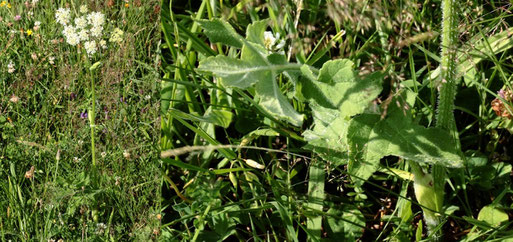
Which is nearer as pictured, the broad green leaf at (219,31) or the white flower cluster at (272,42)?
the broad green leaf at (219,31)

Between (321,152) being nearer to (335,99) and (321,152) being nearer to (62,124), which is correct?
(335,99)

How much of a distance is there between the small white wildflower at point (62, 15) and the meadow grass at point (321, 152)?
9.2 inches

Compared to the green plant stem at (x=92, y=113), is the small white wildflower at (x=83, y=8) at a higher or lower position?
higher

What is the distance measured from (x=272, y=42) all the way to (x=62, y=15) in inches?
19.0

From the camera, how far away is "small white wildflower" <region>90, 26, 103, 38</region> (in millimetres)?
1334

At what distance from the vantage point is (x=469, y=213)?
1.30 meters

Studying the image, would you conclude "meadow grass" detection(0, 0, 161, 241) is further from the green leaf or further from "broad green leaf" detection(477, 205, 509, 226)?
"broad green leaf" detection(477, 205, 509, 226)

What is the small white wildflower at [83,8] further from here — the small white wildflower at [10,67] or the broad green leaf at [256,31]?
the broad green leaf at [256,31]

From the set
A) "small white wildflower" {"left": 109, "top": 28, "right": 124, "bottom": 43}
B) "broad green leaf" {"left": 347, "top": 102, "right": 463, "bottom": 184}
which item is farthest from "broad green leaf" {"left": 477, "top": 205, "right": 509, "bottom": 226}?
"small white wildflower" {"left": 109, "top": 28, "right": 124, "bottom": 43}

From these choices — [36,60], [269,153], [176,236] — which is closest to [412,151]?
[269,153]

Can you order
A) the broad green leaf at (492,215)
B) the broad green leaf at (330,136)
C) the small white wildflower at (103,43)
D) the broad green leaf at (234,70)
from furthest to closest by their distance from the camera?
the small white wildflower at (103,43)
the broad green leaf at (492,215)
the broad green leaf at (330,136)
the broad green leaf at (234,70)

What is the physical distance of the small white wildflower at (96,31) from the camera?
133 cm

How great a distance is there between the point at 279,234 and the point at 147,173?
0.34 metres

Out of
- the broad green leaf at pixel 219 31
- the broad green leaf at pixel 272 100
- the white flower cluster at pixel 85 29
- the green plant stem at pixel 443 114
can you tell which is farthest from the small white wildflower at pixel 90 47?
the green plant stem at pixel 443 114
